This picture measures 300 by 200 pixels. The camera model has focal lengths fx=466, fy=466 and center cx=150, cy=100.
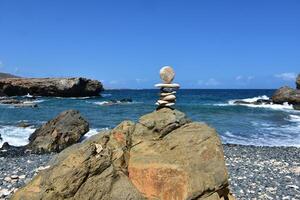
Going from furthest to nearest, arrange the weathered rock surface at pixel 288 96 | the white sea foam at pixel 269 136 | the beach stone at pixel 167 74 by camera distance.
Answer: the weathered rock surface at pixel 288 96 < the white sea foam at pixel 269 136 < the beach stone at pixel 167 74

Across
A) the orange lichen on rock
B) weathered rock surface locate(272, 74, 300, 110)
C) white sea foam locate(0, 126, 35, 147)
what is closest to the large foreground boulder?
the orange lichen on rock

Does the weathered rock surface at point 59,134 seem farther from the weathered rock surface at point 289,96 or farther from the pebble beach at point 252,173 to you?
the weathered rock surface at point 289,96

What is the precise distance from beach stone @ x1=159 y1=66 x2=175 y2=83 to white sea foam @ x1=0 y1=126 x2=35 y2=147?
17.9 metres

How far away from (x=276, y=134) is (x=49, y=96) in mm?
65740

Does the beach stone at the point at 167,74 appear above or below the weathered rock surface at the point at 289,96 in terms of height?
above

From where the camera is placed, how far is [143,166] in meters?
7.57

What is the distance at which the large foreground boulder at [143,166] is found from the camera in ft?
22.7

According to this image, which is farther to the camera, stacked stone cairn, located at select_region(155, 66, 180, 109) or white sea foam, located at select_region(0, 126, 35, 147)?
white sea foam, located at select_region(0, 126, 35, 147)

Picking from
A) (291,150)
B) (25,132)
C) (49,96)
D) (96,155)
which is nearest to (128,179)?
(96,155)

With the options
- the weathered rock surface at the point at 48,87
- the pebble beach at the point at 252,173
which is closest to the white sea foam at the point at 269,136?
the pebble beach at the point at 252,173

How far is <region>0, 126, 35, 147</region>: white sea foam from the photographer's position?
990 inches

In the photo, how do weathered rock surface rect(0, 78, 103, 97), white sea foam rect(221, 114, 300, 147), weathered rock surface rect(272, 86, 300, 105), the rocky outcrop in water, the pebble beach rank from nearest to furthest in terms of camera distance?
the pebble beach < white sea foam rect(221, 114, 300, 147) < the rocky outcrop in water < weathered rock surface rect(272, 86, 300, 105) < weathered rock surface rect(0, 78, 103, 97)

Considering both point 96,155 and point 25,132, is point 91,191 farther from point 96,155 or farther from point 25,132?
point 25,132

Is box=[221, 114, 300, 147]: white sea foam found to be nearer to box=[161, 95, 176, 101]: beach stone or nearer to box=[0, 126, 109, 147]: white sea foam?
box=[0, 126, 109, 147]: white sea foam
